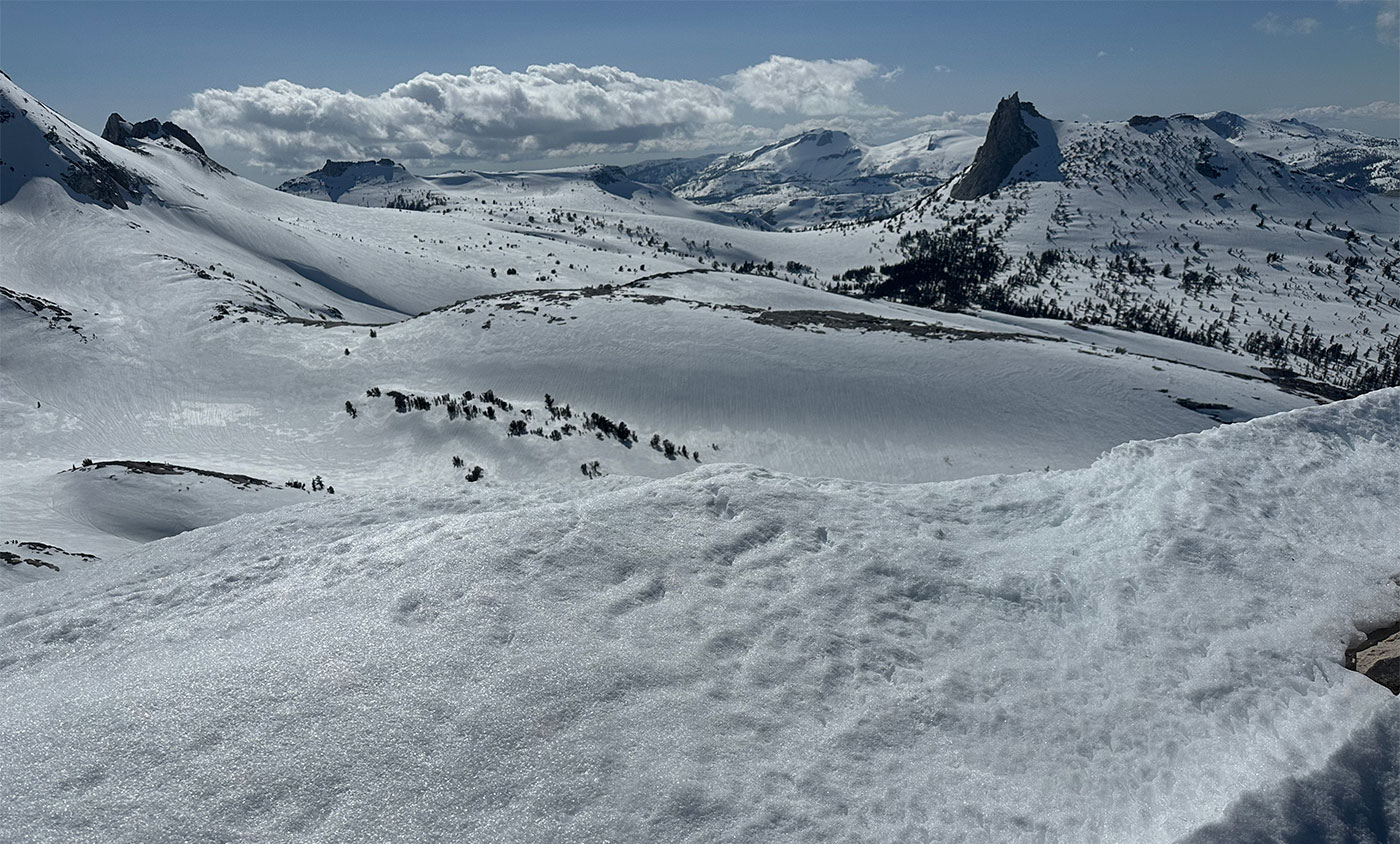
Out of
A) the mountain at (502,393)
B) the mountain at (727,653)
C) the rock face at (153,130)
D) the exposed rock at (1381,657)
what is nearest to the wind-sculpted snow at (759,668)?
the mountain at (727,653)

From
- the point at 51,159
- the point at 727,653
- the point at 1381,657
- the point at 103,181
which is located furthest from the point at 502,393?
the point at 51,159

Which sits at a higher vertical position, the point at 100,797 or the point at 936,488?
the point at 936,488

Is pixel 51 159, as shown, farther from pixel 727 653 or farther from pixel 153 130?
pixel 153 130

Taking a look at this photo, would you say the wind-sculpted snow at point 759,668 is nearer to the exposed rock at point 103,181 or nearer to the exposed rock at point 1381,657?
the exposed rock at point 1381,657

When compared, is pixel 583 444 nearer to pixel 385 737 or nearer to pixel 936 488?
pixel 936 488

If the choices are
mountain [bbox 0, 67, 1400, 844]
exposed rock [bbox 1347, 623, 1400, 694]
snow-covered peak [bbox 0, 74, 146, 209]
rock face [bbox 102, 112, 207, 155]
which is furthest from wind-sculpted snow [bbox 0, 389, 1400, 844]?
rock face [bbox 102, 112, 207, 155]

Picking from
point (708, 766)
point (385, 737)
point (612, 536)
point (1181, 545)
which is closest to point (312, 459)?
point (612, 536)
